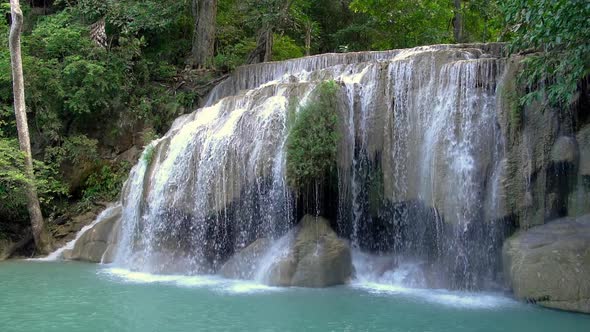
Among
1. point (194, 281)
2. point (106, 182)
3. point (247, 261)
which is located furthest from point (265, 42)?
point (194, 281)

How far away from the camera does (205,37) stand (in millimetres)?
19484

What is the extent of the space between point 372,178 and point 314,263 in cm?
231

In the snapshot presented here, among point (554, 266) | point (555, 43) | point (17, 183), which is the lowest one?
point (554, 266)

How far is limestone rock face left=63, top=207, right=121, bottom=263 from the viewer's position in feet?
46.8

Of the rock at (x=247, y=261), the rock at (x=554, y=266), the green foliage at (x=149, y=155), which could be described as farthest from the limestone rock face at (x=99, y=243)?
the rock at (x=554, y=266)

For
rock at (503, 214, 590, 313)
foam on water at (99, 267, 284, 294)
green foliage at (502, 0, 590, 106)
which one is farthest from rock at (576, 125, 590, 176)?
foam on water at (99, 267, 284, 294)

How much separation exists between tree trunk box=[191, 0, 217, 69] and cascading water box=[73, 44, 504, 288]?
6002 mm

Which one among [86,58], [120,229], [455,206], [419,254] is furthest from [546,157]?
[86,58]

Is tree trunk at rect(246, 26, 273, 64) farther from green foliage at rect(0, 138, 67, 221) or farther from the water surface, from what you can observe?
the water surface

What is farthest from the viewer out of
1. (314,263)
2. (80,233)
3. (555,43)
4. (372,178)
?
(80,233)

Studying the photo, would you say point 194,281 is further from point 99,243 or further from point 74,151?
point 74,151

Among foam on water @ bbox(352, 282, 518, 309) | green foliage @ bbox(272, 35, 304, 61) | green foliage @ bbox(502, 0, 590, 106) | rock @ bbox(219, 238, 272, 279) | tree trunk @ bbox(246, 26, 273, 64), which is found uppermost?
green foliage @ bbox(272, 35, 304, 61)

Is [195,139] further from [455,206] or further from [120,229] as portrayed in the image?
[455,206]

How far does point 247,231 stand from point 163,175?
246 centimetres
